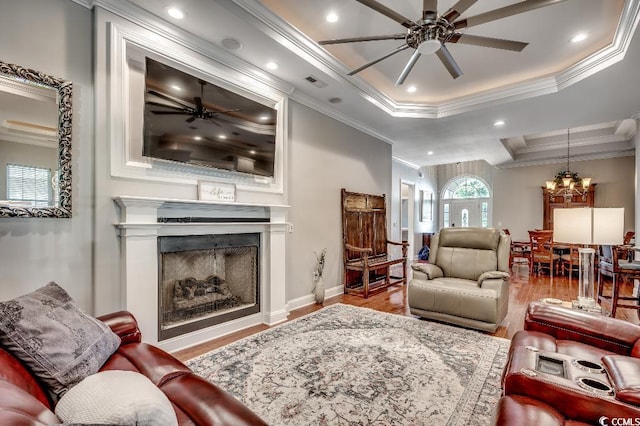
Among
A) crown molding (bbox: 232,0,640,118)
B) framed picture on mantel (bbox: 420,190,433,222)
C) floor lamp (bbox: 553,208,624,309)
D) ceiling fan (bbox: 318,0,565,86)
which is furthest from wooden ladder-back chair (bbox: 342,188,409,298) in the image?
framed picture on mantel (bbox: 420,190,433,222)

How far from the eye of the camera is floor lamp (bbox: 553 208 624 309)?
2318 millimetres

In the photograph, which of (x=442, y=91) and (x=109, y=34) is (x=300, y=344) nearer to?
(x=109, y=34)

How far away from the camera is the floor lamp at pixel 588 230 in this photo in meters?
2.32

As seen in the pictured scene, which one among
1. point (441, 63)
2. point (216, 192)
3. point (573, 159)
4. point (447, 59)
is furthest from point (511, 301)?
point (573, 159)

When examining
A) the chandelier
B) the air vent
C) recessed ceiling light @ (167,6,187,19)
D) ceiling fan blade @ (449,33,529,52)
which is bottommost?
the chandelier

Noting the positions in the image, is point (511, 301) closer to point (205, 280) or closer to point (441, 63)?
point (441, 63)

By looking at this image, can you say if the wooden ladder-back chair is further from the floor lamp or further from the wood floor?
the floor lamp

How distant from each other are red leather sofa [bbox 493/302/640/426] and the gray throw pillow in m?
1.68

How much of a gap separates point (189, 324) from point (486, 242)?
11.3 ft

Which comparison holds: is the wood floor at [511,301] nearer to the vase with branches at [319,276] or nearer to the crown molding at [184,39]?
the vase with branches at [319,276]

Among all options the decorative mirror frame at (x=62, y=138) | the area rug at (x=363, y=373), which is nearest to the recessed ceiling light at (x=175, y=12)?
the decorative mirror frame at (x=62, y=138)

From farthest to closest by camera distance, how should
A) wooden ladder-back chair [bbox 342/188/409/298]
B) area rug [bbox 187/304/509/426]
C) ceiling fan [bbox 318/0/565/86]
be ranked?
wooden ladder-back chair [bbox 342/188/409/298] → ceiling fan [bbox 318/0/565/86] → area rug [bbox 187/304/509/426]

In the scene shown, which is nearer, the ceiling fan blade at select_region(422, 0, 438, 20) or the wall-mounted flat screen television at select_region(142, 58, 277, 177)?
the ceiling fan blade at select_region(422, 0, 438, 20)

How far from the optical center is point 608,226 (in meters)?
2.32
